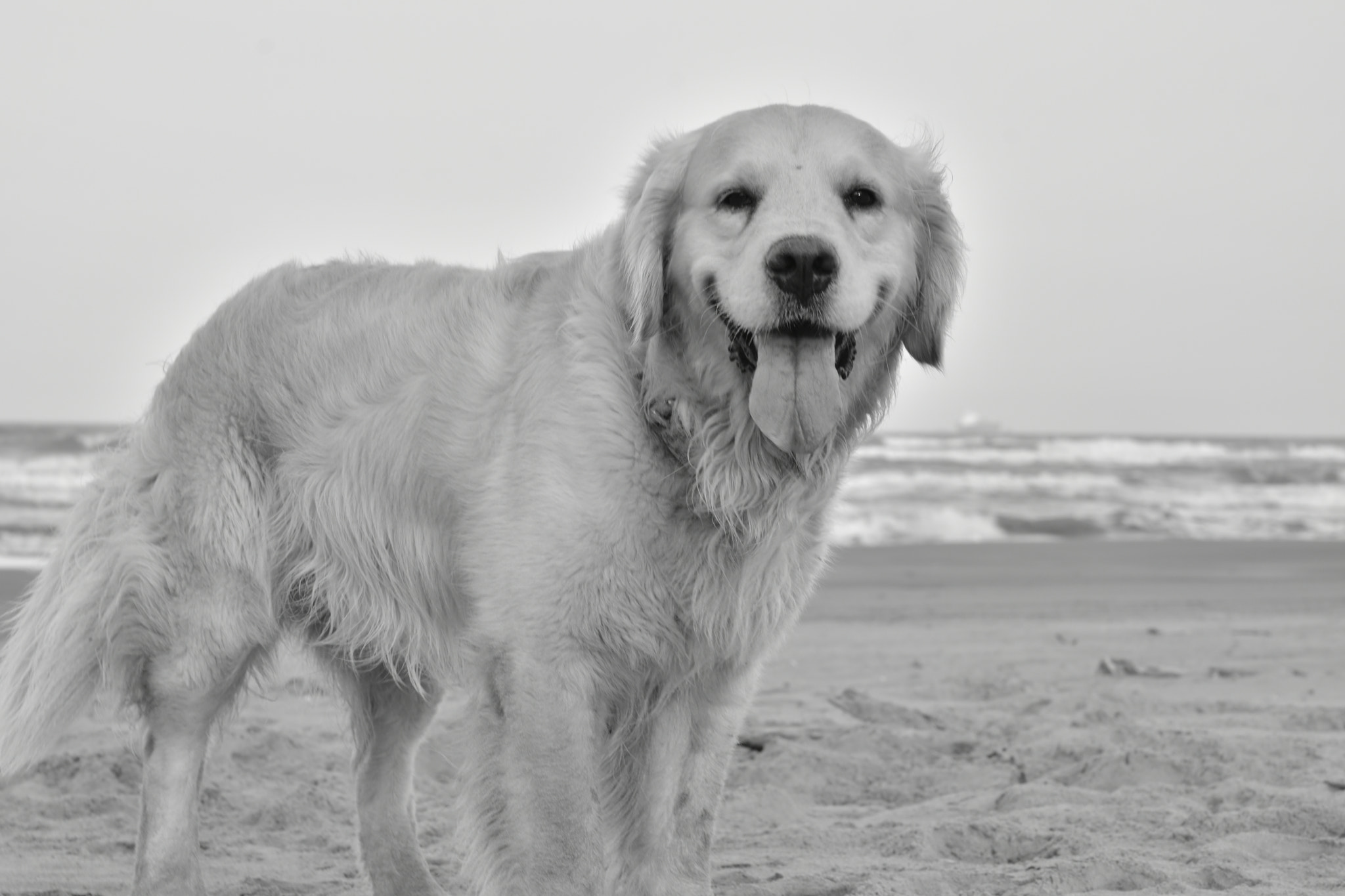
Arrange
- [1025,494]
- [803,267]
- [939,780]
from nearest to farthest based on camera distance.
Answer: [803,267] → [939,780] → [1025,494]

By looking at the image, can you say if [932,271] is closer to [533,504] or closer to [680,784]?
[533,504]

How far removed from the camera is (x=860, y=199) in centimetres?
297

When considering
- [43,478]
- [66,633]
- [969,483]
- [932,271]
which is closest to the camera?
[932,271]

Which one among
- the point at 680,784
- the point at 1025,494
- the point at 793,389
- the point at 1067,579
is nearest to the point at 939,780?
the point at 680,784

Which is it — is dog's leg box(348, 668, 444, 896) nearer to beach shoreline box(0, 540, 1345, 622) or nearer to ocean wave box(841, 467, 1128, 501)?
beach shoreline box(0, 540, 1345, 622)

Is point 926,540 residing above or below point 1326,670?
below

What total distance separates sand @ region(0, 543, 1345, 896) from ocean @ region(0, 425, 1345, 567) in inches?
290

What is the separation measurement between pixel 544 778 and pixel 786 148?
1434mm

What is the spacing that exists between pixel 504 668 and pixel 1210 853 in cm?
192

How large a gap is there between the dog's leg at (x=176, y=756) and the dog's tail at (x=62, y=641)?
25cm

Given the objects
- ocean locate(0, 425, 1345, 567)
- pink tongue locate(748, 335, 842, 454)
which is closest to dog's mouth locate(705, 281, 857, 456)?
pink tongue locate(748, 335, 842, 454)

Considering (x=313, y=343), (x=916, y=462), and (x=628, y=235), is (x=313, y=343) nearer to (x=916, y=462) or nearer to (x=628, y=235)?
(x=628, y=235)

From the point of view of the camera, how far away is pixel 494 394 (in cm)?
313

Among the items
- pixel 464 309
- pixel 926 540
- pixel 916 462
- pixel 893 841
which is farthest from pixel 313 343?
pixel 916 462
